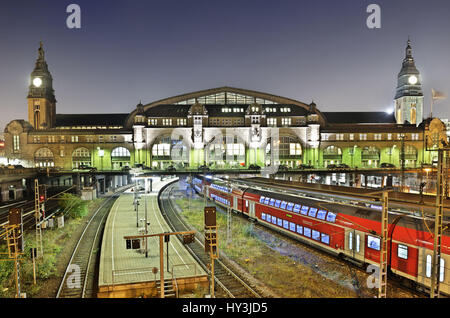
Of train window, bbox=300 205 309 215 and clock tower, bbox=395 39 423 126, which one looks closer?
train window, bbox=300 205 309 215

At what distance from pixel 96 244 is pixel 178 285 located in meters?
14.3

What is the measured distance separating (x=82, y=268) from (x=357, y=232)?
21.0 m

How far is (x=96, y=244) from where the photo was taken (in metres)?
29.9

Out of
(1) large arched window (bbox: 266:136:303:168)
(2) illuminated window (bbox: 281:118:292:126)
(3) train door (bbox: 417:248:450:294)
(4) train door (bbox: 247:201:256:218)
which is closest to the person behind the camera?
(3) train door (bbox: 417:248:450:294)

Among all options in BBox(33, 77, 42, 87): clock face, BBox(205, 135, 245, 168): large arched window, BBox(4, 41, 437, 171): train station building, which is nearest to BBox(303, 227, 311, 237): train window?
BBox(4, 41, 437, 171): train station building

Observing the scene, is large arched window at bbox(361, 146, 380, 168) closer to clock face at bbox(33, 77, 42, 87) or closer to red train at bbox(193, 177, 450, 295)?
red train at bbox(193, 177, 450, 295)

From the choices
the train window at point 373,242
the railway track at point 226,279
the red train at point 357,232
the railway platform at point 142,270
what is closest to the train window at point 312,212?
the red train at point 357,232

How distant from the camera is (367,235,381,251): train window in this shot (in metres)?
19.4

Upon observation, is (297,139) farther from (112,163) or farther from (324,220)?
(324,220)

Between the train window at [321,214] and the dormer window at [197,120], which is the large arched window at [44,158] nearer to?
the dormer window at [197,120]

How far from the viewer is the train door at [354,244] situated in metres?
21.0

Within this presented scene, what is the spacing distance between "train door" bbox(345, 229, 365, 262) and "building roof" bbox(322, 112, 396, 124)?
78.8m

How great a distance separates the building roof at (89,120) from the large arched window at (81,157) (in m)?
12.6
